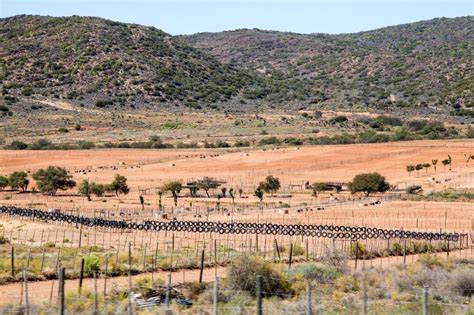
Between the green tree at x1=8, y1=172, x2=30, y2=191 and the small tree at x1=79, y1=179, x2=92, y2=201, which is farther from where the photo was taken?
the green tree at x1=8, y1=172, x2=30, y2=191

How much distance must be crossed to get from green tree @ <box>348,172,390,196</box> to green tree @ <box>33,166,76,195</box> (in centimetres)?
2437

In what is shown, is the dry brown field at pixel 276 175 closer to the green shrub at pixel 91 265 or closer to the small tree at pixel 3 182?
the small tree at pixel 3 182

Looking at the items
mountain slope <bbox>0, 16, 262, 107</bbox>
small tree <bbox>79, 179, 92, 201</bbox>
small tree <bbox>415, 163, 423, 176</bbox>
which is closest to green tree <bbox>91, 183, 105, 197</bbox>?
small tree <bbox>79, 179, 92, 201</bbox>

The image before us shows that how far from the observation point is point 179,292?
29.7 m

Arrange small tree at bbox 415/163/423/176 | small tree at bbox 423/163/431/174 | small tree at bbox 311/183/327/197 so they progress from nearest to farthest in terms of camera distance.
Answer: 1. small tree at bbox 311/183/327/197
2. small tree at bbox 415/163/423/176
3. small tree at bbox 423/163/431/174

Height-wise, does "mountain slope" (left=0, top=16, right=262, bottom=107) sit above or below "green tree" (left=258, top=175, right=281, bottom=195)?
above

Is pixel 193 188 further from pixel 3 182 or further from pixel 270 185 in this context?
pixel 3 182

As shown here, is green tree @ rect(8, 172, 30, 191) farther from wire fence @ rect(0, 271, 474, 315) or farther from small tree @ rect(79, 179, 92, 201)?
wire fence @ rect(0, 271, 474, 315)

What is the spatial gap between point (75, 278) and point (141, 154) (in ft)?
258

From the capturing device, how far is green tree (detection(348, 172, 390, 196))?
80000 millimetres

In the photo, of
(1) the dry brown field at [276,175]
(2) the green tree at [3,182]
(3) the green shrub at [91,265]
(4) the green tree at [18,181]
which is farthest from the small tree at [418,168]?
(3) the green shrub at [91,265]

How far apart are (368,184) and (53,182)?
2670 cm

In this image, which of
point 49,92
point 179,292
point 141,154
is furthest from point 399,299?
point 49,92

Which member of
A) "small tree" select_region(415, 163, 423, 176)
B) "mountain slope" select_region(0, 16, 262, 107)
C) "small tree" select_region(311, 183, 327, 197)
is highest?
"mountain slope" select_region(0, 16, 262, 107)
